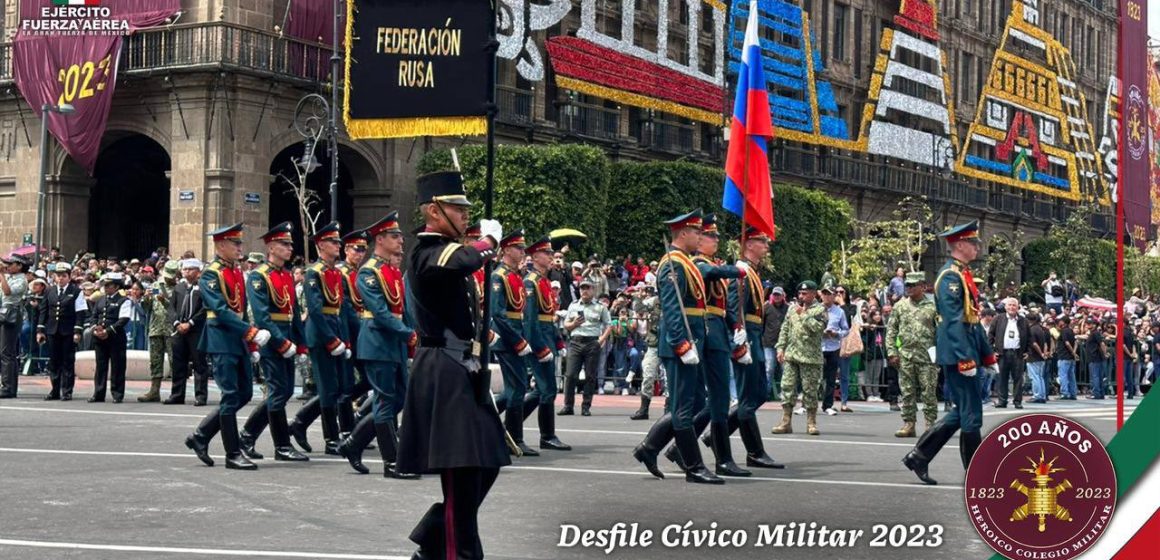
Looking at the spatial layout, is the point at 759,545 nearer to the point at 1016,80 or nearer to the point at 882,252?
the point at 882,252

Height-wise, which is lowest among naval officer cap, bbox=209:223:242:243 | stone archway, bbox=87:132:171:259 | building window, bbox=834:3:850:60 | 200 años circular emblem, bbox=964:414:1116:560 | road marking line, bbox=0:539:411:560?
road marking line, bbox=0:539:411:560

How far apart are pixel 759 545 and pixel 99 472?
17.5ft

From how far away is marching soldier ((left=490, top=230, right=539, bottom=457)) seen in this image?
13383 mm

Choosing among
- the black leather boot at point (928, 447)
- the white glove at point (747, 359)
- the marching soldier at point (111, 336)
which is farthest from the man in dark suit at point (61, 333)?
the black leather boot at point (928, 447)

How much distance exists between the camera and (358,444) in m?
11.7

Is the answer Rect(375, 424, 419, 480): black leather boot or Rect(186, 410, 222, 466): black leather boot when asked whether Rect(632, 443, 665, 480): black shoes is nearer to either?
Rect(375, 424, 419, 480): black leather boot

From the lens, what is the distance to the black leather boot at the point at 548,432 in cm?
1415

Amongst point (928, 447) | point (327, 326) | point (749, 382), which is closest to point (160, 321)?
point (327, 326)

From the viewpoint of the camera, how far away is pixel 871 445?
51.5 ft

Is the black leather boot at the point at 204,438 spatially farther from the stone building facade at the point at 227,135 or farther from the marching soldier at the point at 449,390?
the stone building facade at the point at 227,135

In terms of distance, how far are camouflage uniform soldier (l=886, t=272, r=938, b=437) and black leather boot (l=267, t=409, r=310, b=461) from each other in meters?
7.08

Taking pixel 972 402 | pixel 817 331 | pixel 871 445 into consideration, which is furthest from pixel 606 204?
pixel 972 402

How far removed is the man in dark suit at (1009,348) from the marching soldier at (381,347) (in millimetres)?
15313

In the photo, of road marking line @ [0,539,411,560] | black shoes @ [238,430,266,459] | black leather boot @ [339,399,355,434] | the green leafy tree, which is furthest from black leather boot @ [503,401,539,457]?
the green leafy tree
